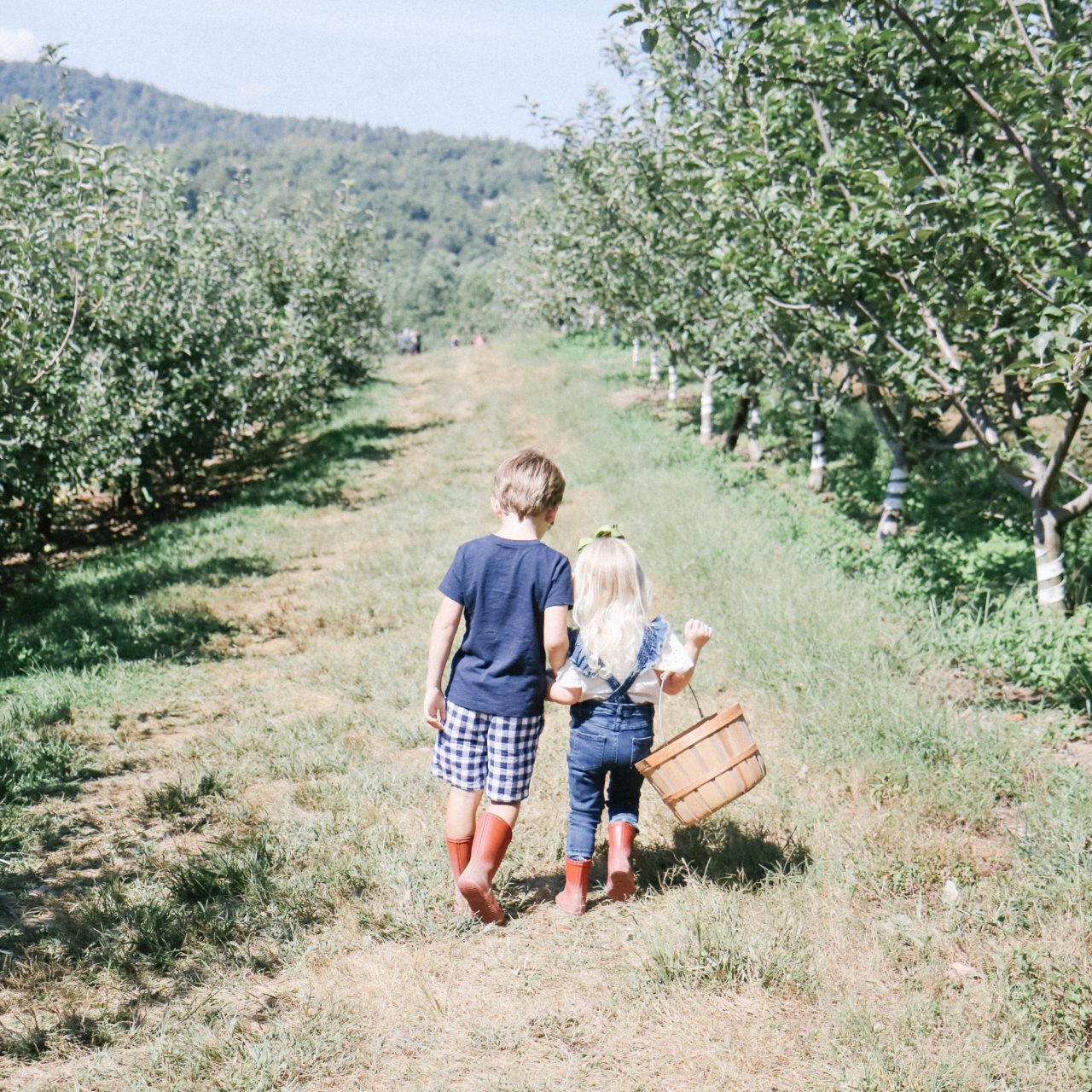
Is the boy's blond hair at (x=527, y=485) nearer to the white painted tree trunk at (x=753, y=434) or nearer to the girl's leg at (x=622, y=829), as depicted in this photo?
the girl's leg at (x=622, y=829)

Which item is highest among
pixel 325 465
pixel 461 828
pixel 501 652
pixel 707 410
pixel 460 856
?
pixel 707 410

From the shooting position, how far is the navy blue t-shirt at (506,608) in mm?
3398

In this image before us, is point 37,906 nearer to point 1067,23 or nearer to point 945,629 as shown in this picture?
point 945,629

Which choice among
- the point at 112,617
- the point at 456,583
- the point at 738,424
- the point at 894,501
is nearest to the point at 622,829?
the point at 456,583

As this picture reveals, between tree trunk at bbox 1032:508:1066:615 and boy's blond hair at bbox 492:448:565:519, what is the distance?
4311mm

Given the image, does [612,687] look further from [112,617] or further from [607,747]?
[112,617]

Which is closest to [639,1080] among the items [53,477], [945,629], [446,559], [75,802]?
[75,802]

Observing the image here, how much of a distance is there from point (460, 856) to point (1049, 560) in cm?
475

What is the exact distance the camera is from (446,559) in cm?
923

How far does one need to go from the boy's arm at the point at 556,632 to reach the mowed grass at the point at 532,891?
108 centimetres

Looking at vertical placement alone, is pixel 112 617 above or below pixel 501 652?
below

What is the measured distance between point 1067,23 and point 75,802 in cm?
611

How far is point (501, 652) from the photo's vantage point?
3.43 meters

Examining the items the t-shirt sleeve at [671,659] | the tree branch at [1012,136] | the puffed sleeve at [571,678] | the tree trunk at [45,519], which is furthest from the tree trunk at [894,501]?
the tree trunk at [45,519]
